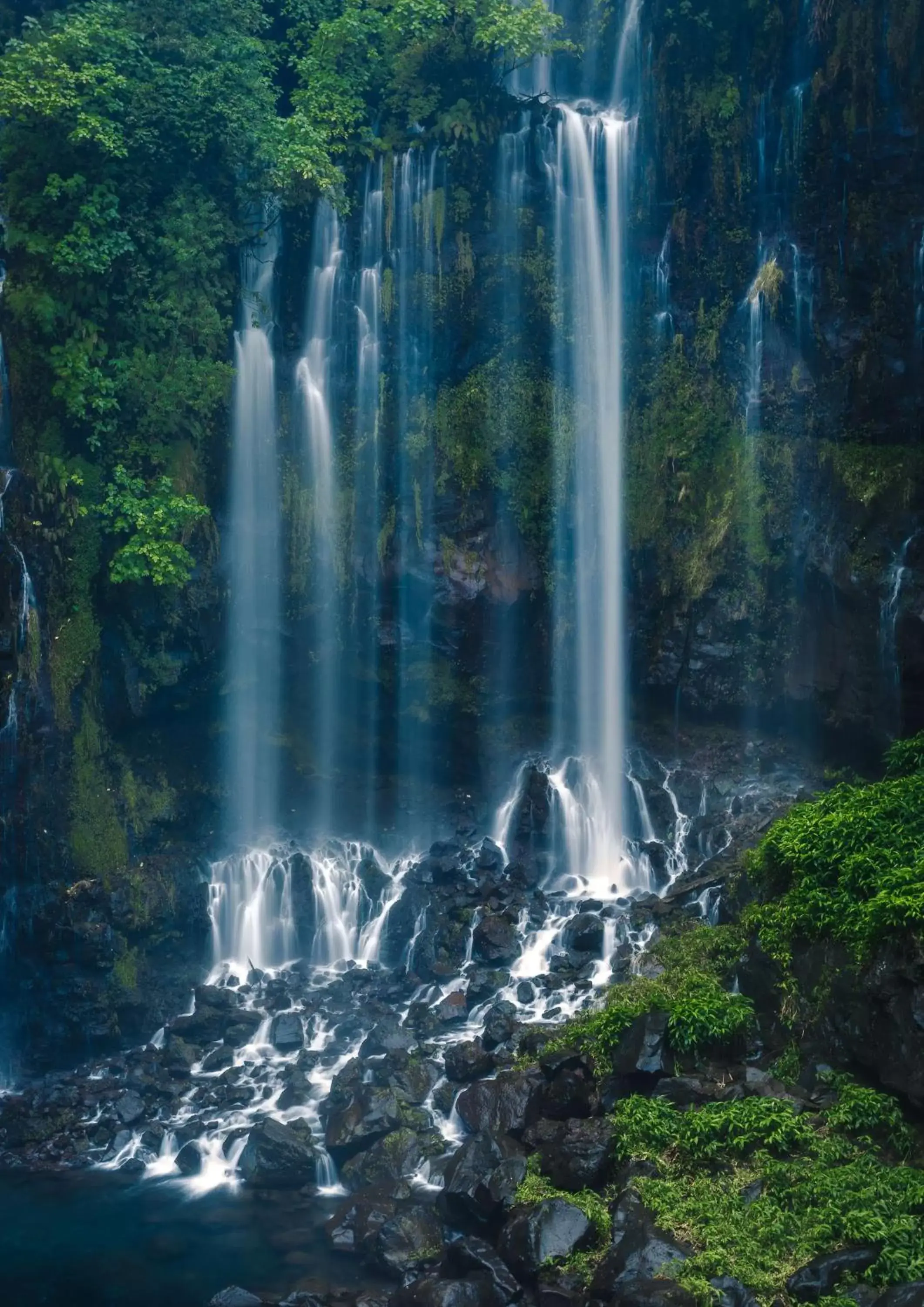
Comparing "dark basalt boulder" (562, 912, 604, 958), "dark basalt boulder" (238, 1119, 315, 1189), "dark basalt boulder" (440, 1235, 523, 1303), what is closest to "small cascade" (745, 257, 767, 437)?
"dark basalt boulder" (562, 912, 604, 958)

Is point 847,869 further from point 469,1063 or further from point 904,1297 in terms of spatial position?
point 469,1063

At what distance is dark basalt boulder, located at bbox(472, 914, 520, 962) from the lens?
17.0 m

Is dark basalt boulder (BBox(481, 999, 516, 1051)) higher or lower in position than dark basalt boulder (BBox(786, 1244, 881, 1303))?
lower

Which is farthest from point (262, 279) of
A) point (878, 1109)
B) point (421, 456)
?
point (878, 1109)

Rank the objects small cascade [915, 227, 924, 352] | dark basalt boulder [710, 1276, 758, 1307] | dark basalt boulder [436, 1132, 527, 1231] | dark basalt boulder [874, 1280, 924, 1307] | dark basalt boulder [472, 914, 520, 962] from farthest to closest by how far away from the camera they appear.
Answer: small cascade [915, 227, 924, 352]
dark basalt boulder [472, 914, 520, 962]
dark basalt boulder [436, 1132, 527, 1231]
dark basalt boulder [710, 1276, 758, 1307]
dark basalt boulder [874, 1280, 924, 1307]

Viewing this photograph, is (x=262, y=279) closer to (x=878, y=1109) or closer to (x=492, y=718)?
(x=492, y=718)

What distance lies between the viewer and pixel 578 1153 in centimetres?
1077

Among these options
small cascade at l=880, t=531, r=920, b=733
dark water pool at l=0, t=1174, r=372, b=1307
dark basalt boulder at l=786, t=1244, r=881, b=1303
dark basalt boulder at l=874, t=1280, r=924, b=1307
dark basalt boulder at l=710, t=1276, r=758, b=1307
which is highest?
small cascade at l=880, t=531, r=920, b=733

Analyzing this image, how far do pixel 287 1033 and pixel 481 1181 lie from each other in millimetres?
5622

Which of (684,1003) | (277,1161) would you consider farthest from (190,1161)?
(684,1003)

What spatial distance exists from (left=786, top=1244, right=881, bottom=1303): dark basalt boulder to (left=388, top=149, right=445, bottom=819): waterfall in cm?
1382

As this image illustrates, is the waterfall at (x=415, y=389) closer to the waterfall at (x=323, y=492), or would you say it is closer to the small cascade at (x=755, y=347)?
the waterfall at (x=323, y=492)

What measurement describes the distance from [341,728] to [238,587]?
10.9 ft

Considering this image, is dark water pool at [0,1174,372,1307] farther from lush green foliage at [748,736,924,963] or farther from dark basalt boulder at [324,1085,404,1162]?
lush green foliage at [748,736,924,963]
